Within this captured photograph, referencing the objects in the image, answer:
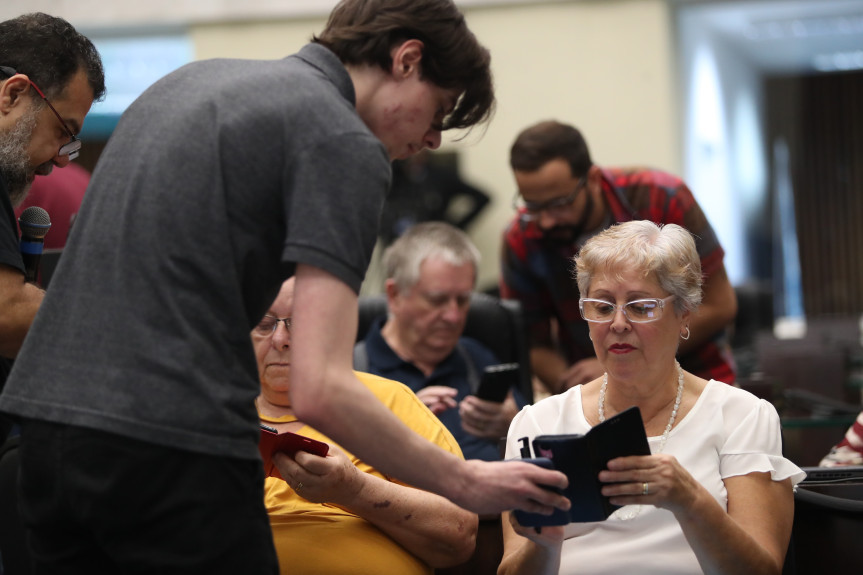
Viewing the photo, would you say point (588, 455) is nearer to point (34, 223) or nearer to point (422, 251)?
point (34, 223)

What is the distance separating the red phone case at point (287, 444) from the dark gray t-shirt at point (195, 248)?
0.38 metres

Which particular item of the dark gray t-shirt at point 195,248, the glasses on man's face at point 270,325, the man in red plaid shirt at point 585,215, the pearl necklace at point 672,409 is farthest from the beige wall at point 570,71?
the dark gray t-shirt at point 195,248

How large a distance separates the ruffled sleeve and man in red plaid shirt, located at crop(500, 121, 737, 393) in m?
0.93

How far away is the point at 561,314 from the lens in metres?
3.23

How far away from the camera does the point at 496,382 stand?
2.62 meters

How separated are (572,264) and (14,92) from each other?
1.44 meters

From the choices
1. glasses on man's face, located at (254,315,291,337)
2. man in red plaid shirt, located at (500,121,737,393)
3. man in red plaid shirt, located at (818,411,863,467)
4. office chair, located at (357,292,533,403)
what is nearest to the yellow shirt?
glasses on man's face, located at (254,315,291,337)

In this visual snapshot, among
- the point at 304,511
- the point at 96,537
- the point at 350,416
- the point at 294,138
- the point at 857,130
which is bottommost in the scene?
the point at 857,130

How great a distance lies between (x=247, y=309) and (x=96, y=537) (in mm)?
335

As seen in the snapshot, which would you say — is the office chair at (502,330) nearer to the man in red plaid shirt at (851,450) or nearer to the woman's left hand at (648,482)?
the man in red plaid shirt at (851,450)

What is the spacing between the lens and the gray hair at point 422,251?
3.09 meters

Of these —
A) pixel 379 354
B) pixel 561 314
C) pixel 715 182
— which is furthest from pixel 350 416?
pixel 715 182

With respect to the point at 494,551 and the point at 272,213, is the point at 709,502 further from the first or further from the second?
the point at 272,213

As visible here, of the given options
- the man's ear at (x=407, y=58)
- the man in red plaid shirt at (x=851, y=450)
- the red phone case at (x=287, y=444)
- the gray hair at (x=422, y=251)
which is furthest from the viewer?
the gray hair at (x=422, y=251)
